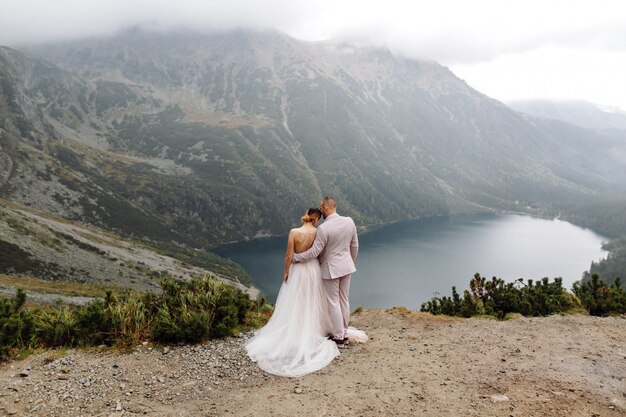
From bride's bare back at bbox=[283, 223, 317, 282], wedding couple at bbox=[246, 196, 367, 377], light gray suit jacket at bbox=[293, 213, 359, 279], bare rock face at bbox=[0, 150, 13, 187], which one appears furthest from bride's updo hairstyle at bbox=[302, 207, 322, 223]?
bare rock face at bbox=[0, 150, 13, 187]

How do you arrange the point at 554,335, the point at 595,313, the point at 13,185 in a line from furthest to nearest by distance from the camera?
1. the point at 13,185
2. the point at 595,313
3. the point at 554,335

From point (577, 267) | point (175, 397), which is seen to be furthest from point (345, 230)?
point (577, 267)

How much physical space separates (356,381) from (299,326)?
249cm

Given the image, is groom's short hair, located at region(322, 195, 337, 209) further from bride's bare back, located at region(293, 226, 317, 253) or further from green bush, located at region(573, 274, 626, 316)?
green bush, located at region(573, 274, 626, 316)

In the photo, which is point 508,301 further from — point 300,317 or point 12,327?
point 12,327

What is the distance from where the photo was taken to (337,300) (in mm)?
11016

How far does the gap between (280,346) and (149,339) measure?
13.3ft

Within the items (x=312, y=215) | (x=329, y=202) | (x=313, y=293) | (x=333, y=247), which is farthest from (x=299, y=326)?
(x=329, y=202)

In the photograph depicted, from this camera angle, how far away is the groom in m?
10.7

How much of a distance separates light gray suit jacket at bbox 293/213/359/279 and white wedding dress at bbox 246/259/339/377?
0.35m

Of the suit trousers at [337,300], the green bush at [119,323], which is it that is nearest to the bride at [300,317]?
the suit trousers at [337,300]

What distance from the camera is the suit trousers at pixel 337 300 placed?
1102 centimetres

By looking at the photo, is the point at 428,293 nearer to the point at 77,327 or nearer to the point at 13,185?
the point at 77,327

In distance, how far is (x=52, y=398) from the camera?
338 inches
